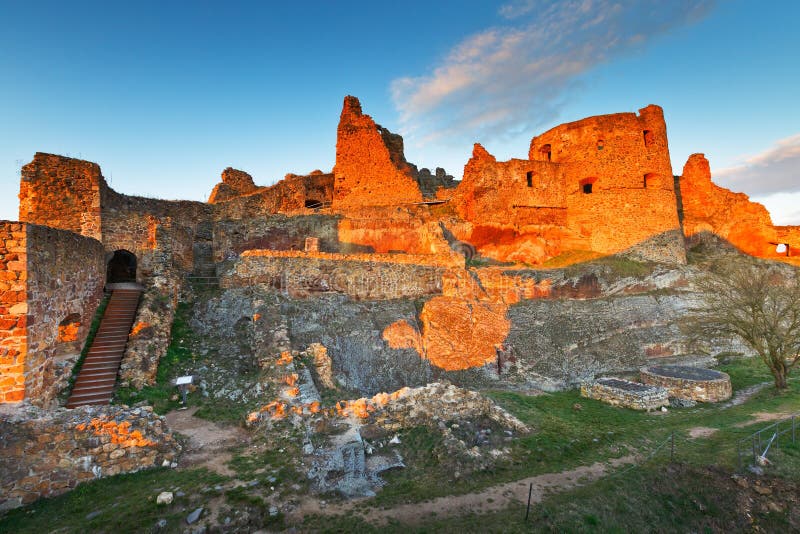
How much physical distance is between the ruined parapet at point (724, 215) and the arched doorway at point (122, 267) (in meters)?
39.6

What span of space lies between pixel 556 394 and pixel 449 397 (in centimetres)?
759

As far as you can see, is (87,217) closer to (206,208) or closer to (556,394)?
(206,208)

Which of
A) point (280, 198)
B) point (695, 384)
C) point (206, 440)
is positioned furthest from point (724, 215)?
point (206, 440)

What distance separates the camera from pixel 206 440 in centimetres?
865

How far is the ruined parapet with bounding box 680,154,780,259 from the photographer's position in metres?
29.9

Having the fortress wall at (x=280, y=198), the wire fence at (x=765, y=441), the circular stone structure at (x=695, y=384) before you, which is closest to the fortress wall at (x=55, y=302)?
the fortress wall at (x=280, y=198)

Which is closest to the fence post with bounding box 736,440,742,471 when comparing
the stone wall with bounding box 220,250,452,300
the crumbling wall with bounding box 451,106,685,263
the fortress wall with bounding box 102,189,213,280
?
the stone wall with bounding box 220,250,452,300

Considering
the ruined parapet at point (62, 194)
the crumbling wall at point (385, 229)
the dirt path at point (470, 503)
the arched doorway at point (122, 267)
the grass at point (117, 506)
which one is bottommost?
the dirt path at point (470, 503)

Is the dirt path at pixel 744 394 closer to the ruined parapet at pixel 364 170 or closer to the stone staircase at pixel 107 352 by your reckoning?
the ruined parapet at pixel 364 170

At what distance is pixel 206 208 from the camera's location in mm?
24688

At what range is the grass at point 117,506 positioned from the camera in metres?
5.80

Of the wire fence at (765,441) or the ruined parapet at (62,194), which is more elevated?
the ruined parapet at (62,194)

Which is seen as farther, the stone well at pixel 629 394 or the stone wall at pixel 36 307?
the stone well at pixel 629 394

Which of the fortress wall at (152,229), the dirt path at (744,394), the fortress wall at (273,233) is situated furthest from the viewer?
the fortress wall at (273,233)
